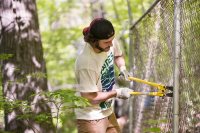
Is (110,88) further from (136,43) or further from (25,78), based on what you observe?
(136,43)

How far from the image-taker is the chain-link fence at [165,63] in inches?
141

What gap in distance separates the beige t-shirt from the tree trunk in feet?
3.56

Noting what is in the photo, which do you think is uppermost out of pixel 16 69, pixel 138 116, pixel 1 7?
pixel 1 7

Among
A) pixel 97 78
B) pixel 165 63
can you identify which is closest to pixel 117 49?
pixel 165 63

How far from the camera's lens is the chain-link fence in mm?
3572

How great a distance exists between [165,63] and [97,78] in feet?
3.45

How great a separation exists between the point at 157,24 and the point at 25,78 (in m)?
1.77

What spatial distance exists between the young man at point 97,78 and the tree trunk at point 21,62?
3.52 ft

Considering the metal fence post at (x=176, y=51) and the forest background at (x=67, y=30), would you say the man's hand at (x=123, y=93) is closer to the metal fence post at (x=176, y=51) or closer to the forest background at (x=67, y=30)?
the metal fence post at (x=176, y=51)

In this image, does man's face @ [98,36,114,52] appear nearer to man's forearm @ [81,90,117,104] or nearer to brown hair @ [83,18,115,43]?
brown hair @ [83,18,115,43]

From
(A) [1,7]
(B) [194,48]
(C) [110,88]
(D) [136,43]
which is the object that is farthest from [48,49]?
(B) [194,48]

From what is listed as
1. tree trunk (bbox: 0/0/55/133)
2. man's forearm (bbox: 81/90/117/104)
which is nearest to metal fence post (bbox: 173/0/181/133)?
man's forearm (bbox: 81/90/117/104)

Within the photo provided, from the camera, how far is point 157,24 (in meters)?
4.90

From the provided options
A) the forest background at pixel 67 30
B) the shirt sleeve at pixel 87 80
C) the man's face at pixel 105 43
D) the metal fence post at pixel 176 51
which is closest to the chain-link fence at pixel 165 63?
the metal fence post at pixel 176 51
